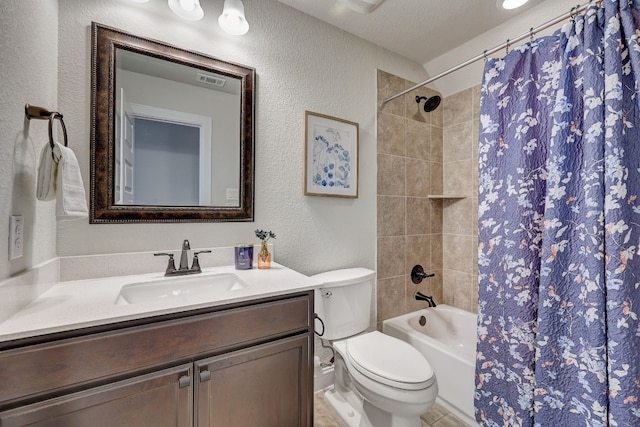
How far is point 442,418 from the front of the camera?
160 cm

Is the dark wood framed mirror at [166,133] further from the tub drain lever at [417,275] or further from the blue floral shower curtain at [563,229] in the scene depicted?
the tub drain lever at [417,275]

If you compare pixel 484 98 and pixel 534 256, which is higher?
pixel 484 98

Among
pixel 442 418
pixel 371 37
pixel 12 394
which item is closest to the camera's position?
pixel 12 394

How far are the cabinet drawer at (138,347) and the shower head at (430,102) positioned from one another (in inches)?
77.5

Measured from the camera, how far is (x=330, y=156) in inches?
73.6

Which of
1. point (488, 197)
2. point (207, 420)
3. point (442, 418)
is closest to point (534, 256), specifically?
point (488, 197)

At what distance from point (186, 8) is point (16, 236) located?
3.84 feet

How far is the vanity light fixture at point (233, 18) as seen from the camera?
1396 millimetres

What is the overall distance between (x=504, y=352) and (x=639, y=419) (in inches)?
16.8

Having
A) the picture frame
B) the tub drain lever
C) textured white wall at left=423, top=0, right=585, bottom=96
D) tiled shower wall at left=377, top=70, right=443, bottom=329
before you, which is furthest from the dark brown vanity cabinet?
textured white wall at left=423, top=0, right=585, bottom=96

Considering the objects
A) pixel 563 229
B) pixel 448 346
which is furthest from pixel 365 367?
pixel 563 229

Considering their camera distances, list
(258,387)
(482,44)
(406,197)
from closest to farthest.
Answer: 1. (258,387)
2. (482,44)
3. (406,197)

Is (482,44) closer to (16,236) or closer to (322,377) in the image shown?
(322,377)

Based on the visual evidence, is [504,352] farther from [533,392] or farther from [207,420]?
[207,420]
